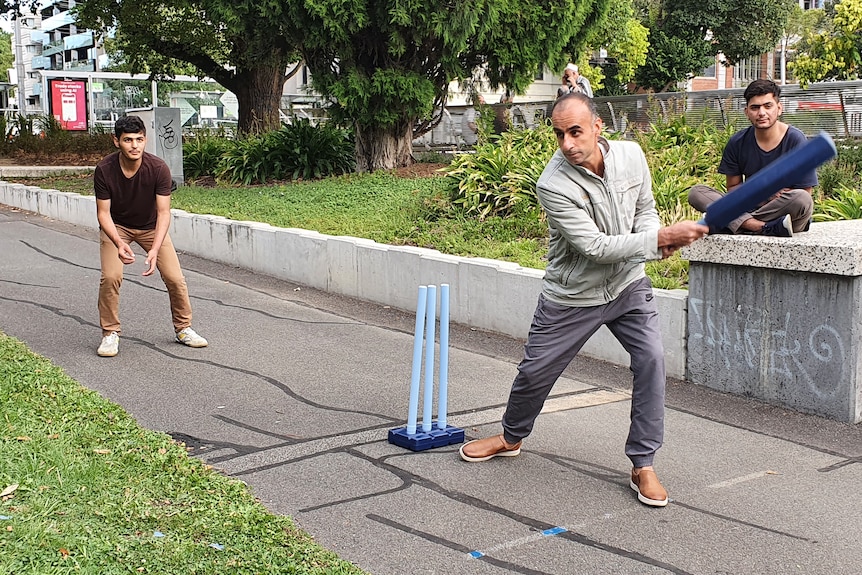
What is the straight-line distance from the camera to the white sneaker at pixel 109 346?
771 centimetres

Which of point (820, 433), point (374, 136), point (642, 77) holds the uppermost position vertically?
point (642, 77)

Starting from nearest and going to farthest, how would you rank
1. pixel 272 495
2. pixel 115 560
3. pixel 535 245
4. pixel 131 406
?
pixel 115 560
pixel 272 495
pixel 131 406
pixel 535 245

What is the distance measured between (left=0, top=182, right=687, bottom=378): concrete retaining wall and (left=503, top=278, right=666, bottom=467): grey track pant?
2301 millimetres

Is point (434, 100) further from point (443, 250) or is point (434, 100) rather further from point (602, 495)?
point (602, 495)

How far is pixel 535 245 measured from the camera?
996cm

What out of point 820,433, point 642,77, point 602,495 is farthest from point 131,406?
point 642,77

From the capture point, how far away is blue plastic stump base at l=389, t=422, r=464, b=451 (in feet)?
18.1

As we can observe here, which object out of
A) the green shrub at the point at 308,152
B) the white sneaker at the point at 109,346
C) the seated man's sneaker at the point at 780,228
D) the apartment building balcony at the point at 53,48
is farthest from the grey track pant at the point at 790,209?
the apartment building balcony at the point at 53,48

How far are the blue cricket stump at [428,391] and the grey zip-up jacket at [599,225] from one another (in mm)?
782

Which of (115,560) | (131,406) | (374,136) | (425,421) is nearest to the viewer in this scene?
(115,560)

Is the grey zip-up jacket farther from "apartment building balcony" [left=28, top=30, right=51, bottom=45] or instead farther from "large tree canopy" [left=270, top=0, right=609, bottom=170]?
"apartment building balcony" [left=28, top=30, right=51, bottom=45]

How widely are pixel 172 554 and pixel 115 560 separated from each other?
0.21 meters

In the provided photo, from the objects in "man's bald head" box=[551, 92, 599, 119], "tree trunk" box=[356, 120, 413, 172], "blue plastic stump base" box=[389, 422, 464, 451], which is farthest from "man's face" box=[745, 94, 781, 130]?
"tree trunk" box=[356, 120, 413, 172]

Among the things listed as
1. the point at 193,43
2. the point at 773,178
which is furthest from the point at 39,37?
the point at 773,178
